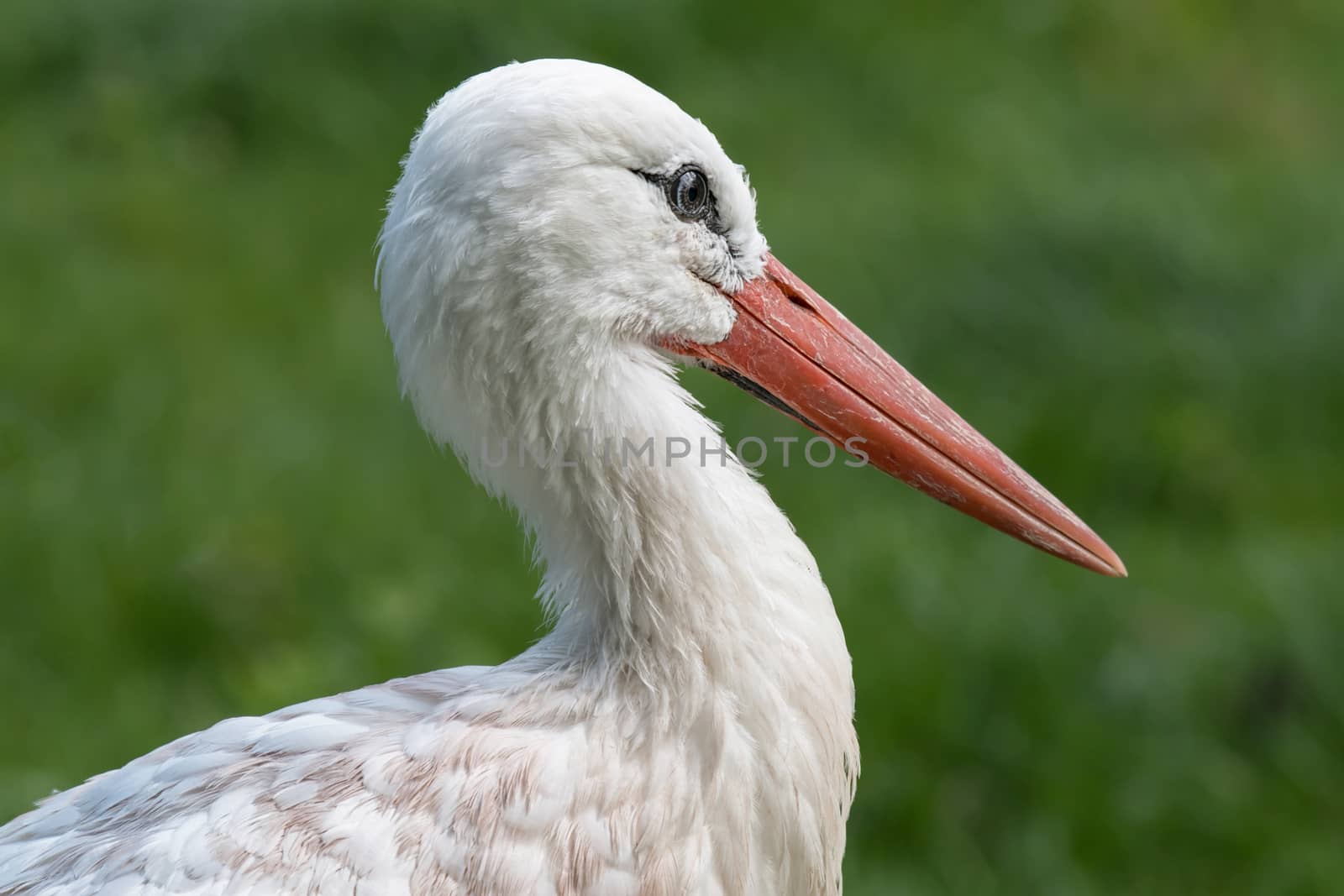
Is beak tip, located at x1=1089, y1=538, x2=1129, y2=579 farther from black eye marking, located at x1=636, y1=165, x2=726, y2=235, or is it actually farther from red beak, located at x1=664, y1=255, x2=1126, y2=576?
black eye marking, located at x1=636, y1=165, x2=726, y2=235

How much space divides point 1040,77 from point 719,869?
5093 mm

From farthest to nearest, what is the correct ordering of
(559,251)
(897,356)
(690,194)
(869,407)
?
1. (897,356)
2. (869,407)
3. (690,194)
4. (559,251)

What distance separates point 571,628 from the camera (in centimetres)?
203

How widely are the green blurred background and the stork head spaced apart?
1.69 meters

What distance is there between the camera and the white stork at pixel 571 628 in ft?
6.13

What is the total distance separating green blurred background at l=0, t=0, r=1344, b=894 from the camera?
11.7 ft

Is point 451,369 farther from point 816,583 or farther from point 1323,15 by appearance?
point 1323,15

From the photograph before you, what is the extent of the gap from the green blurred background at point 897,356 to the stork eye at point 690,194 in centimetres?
180

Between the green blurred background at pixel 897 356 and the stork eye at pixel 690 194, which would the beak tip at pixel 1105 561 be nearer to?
the stork eye at pixel 690 194

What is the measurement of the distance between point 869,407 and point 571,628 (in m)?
0.50
